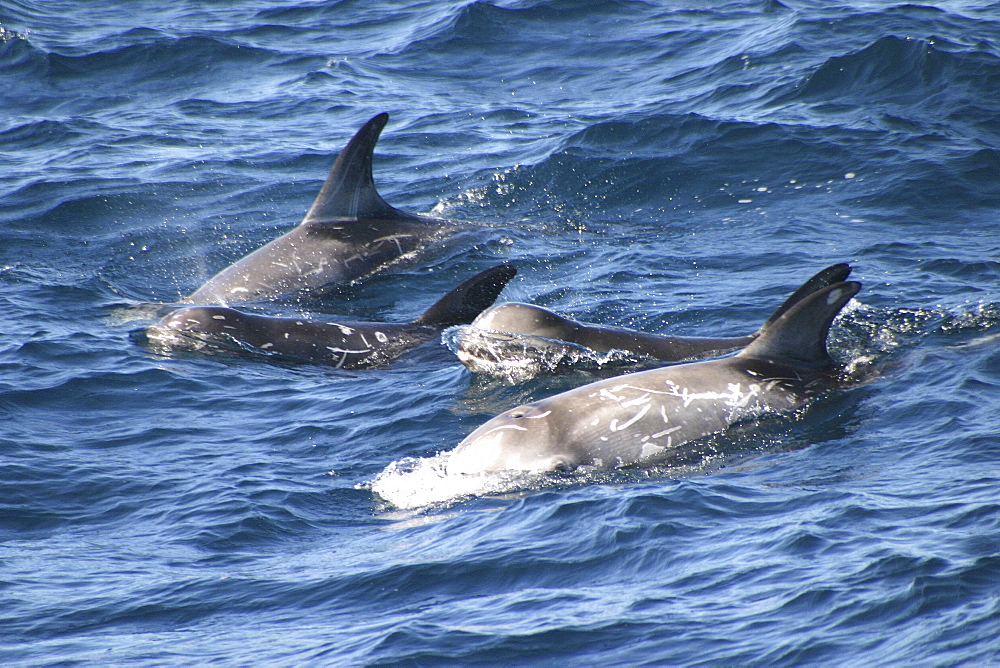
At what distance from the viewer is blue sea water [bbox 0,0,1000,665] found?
6.42 meters

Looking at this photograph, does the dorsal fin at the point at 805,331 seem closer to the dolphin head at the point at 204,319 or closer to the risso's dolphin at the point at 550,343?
the risso's dolphin at the point at 550,343

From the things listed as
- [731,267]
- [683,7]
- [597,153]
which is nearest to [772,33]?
[683,7]

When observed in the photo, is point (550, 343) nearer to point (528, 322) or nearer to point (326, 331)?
point (528, 322)

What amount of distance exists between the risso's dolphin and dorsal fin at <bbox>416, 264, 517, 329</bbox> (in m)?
1.10

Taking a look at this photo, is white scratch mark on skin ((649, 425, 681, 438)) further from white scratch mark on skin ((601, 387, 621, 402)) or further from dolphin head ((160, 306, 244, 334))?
dolphin head ((160, 306, 244, 334))

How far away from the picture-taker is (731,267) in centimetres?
1365

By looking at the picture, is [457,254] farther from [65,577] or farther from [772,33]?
[772,33]

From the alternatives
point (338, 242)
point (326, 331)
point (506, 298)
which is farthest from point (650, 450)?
point (338, 242)

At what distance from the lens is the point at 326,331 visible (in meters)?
12.0

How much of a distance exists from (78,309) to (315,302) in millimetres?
2585

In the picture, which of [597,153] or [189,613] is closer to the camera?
[189,613]

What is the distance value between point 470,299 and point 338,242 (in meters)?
2.93

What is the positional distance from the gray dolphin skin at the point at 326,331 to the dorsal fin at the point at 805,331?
132 inches

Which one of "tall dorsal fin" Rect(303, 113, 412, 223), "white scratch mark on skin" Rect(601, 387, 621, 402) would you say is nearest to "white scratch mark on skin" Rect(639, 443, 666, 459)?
"white scratch mark on skin" Rect(601, 387, 621, 402)
